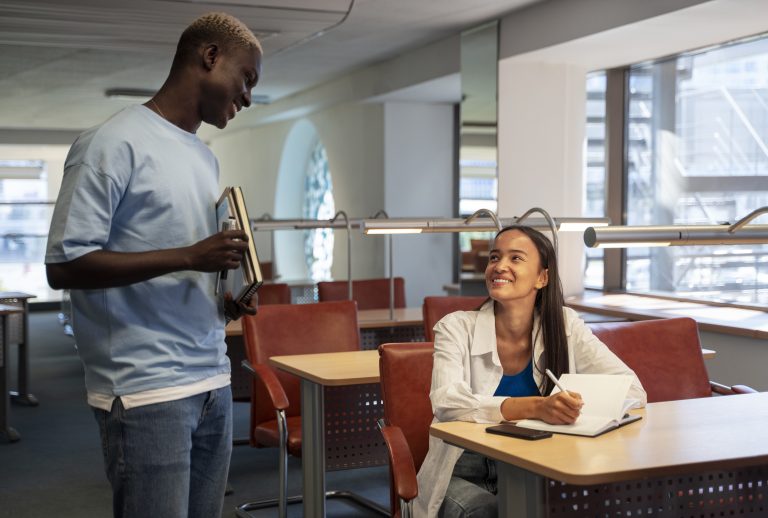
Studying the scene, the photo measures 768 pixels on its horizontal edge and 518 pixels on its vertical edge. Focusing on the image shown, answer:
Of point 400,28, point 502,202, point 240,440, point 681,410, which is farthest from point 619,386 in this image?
point 400,28

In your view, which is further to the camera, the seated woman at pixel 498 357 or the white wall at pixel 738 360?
the white wall at pixel 738 360

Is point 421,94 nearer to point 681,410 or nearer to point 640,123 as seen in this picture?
point 640,123

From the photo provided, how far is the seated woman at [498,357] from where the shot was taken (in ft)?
8.13

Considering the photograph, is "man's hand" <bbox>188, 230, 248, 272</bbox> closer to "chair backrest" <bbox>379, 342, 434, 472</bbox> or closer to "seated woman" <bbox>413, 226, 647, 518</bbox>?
"seated woman" <bbox>413, 226, 647, 518</bbox>

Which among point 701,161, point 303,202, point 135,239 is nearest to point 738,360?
point 701,161

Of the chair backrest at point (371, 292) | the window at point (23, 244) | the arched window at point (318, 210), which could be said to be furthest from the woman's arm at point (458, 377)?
the window at point (23, 244)

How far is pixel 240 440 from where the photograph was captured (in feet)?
17.0

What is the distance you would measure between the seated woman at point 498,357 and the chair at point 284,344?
3.96 feet

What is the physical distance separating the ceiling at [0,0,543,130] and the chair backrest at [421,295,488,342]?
2237 mm

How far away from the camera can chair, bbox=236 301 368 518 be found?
3807 mm

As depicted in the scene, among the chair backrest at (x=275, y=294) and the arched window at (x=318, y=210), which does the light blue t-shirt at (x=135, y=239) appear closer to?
the chair backrest at (x=275, y=294)

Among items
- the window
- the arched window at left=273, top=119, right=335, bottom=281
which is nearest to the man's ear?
the arched window at left=273, top=119, right=335, bottom=281

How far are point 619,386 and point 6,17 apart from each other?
4836 mm

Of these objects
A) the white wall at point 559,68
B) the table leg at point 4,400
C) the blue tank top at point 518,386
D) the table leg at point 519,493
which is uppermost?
the white wall at point 559,68
